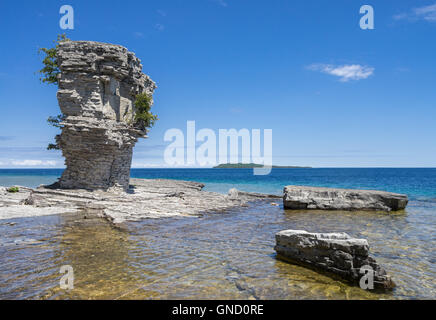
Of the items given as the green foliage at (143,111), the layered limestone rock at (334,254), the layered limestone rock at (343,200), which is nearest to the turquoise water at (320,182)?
the layered limestone rock at (343,200)

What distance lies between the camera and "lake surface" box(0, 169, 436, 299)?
22.3 feet

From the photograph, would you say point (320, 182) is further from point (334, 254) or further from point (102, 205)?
point (334, 254)

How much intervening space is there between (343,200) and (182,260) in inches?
685

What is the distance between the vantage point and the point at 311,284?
7.22 m

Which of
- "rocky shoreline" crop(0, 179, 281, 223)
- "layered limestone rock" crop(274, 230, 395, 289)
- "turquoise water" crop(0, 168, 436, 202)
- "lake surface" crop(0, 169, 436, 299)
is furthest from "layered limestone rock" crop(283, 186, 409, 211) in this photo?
"layered limestone rock" crop(274, 230, 395, 289)

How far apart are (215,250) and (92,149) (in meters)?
16.9

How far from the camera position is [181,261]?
9016 mm

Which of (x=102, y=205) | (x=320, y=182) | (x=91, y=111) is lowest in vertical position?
(x=320, y=182)

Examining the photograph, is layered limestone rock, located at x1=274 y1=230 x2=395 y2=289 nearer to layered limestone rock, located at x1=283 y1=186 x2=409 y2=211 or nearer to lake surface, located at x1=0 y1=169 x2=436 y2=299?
lake surface, located at x1=0 y1=169 x2=436 y2=299

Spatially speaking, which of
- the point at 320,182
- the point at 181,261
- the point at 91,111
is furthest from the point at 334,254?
the point at 320,182

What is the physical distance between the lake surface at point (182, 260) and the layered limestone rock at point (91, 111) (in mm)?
8148

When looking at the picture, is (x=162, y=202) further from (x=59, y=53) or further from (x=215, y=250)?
(x=59, y=53)

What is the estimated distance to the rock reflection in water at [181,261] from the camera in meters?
6.79

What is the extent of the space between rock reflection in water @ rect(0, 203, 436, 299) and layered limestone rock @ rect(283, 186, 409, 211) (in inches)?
241
